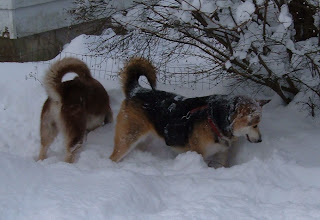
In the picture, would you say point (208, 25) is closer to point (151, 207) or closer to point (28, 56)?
point (151, 207)

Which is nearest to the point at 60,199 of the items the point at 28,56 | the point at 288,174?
the point at 288,174

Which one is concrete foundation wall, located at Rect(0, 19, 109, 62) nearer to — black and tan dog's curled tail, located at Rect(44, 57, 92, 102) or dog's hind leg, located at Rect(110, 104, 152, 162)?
black and tan dog's curled tail, located at Rect(44, 57, 92, 102)

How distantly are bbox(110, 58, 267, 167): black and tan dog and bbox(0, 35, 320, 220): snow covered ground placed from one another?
24cm

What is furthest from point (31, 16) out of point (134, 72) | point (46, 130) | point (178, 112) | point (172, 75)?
point (178, 112)

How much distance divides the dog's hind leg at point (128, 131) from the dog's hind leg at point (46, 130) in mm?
770

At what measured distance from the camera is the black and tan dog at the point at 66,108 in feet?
17.4

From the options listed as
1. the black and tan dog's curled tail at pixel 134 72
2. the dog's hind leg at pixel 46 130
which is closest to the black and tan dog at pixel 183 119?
the black and tan dog's curled tail at pixel 134 72

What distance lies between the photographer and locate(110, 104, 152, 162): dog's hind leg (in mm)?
5395

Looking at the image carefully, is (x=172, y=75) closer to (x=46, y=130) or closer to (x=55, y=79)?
(x=55, y=79)

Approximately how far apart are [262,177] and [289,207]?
769 mm

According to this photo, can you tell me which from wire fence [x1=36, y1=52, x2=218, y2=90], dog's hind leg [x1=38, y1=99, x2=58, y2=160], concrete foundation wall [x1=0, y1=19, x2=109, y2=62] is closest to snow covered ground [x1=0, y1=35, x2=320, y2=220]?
dog's hind leg [x1=38, y1=99, x2=58, y2=160]

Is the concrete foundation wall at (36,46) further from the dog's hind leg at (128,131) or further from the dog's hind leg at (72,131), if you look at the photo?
the dog's hind leg at (128,131)

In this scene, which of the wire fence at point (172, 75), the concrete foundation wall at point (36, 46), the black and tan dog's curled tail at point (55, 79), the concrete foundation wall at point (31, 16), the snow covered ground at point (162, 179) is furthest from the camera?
the concrete foundation wall at point (36, 46)

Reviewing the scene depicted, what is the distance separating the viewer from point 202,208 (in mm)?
3832
